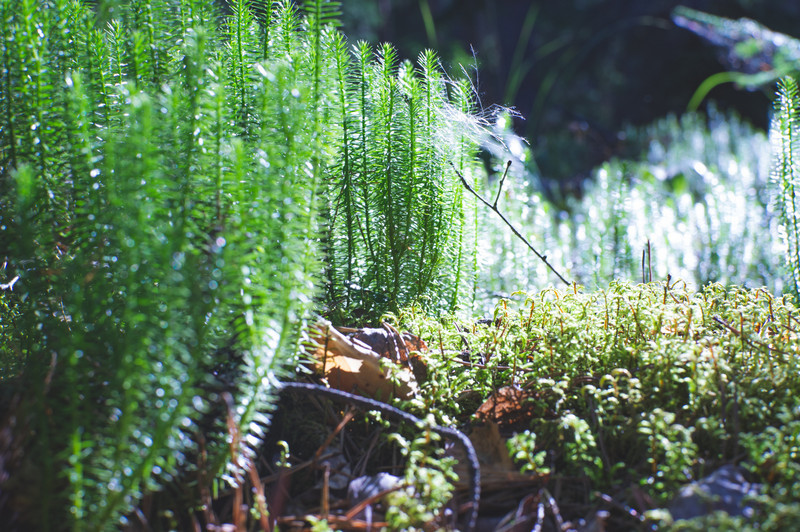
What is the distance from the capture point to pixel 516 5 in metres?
12.2

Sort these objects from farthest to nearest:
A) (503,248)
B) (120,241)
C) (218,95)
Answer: (503,248) < (218,95) < (120,241)

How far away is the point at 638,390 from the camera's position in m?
1.33

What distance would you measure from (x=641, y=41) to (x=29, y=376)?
36.6 feet

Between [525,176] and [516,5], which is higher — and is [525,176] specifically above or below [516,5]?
below

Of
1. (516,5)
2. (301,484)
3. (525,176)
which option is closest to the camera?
(301,484)

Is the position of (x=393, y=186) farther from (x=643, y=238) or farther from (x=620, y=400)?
(x=643, y=238)

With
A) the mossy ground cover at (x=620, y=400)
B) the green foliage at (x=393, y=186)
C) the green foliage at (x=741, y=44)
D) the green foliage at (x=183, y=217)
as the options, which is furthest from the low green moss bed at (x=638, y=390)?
the green foliage at (x=741, y=44)

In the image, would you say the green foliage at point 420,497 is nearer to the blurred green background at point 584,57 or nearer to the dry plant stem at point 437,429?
the dry plant stem at point 437,429

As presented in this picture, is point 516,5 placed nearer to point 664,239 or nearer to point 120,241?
point 664,239

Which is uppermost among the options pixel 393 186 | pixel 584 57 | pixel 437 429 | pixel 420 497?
pixel 584 57

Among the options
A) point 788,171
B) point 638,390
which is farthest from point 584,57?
point 638,390

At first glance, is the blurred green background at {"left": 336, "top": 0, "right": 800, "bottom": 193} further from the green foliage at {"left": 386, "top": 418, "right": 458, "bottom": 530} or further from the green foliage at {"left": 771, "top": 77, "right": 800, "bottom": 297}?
the green foliage at {"left": 386, "top": 418, "right": 458, "bottom": 530}

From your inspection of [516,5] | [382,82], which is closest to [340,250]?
[382,82]

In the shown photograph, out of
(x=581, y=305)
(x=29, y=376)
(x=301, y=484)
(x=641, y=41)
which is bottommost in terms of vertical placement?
(x=301, y=484)
